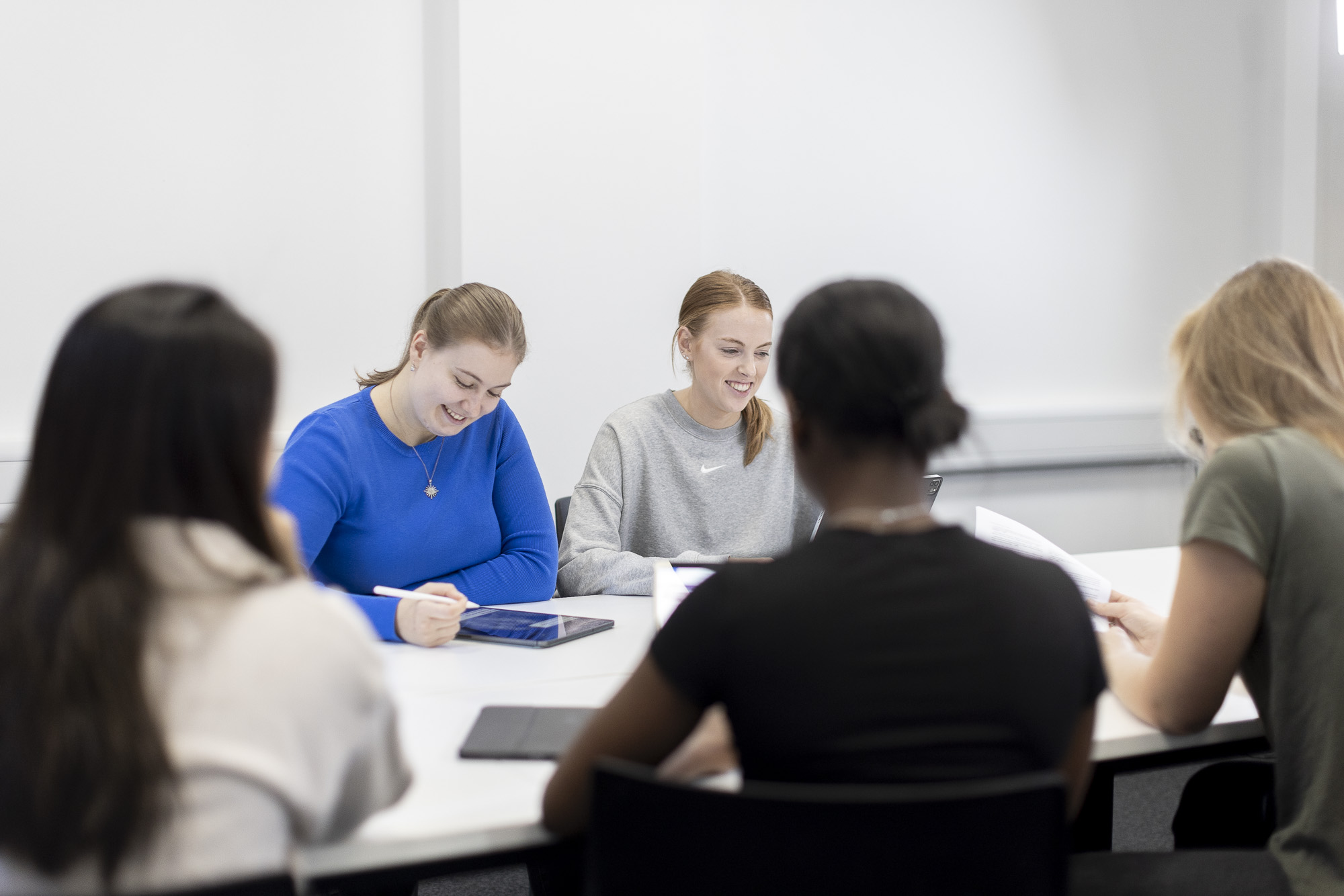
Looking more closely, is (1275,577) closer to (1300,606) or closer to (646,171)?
(1300,606)

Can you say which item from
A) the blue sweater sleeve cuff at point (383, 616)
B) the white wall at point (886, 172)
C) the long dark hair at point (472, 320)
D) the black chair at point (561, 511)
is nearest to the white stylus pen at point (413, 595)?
the blue sweater sleeve cuff at point (383, 616)

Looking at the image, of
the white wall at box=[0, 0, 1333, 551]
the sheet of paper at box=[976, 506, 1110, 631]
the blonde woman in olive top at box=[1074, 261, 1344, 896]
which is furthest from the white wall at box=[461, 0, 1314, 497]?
the blonde woman in olive top at box=[1074, 261, 1344, 896]

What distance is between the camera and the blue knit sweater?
183cm

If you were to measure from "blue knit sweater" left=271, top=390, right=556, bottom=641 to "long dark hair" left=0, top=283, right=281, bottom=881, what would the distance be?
3.07ft

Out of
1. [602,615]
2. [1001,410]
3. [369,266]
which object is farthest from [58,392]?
[1001,410]

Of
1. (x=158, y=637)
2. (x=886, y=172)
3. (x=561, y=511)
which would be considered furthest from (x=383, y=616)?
(x=886, y=172)

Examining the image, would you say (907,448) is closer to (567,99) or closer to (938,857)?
(938,857)

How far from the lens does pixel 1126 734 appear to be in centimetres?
132

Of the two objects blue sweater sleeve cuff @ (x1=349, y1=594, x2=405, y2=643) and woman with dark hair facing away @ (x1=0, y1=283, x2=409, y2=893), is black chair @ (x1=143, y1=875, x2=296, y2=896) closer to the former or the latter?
woman with dark hair facing away @ (x1=0, y1=283, x2=409, y2=893)

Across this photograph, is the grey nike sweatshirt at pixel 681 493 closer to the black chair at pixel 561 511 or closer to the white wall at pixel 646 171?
the black chair at pixel 561 511

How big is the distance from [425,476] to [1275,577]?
144 centimetres

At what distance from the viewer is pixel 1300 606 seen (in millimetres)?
1221

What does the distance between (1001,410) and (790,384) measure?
124 inches

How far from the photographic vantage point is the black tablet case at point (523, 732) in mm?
1211
